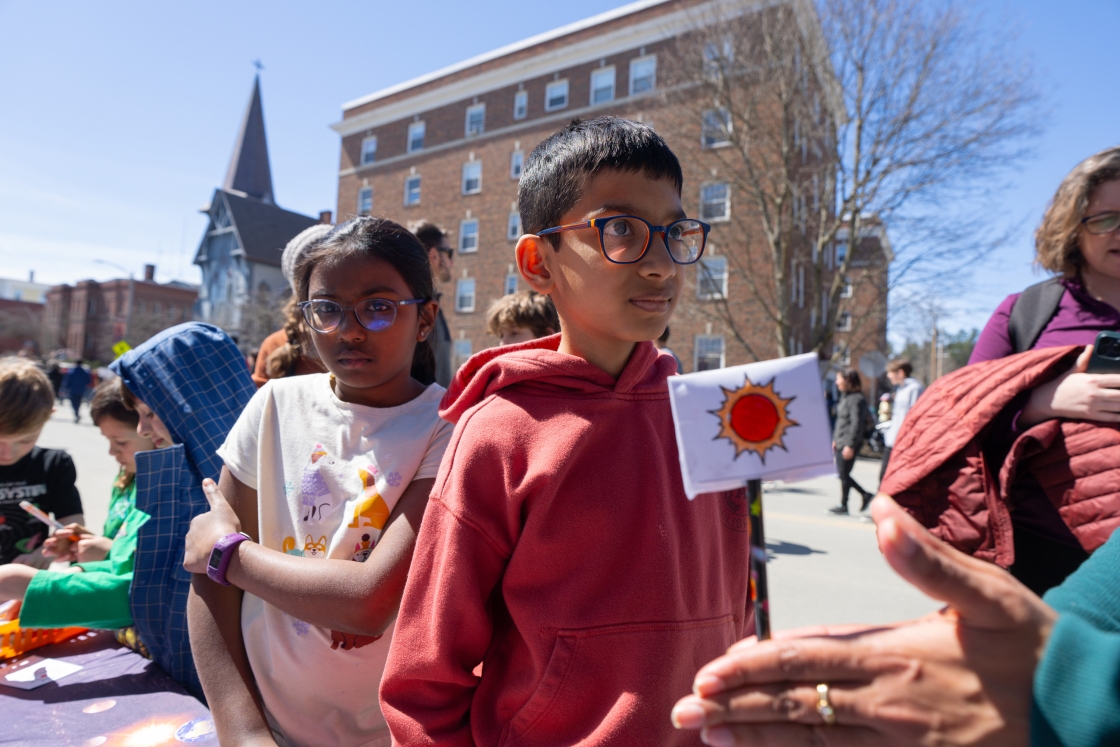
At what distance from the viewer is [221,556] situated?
4.52 ft

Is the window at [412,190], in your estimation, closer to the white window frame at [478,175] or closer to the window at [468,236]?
the white window frame at [478,175]

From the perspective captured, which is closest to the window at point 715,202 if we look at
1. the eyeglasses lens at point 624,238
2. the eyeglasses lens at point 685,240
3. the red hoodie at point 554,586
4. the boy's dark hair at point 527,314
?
the boy's dark hair at point 527,314

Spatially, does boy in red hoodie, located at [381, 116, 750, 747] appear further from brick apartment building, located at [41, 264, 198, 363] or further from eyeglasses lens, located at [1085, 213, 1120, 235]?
brick apartment building, located at [41, 264, 198, 363]

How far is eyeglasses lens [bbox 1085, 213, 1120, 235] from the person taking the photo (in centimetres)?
168

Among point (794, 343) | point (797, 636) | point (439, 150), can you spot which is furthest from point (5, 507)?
point (439, 150)

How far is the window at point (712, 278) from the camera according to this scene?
17.6m

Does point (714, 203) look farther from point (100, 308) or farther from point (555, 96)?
point (100, 308)

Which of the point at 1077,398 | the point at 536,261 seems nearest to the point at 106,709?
the point at 536,261

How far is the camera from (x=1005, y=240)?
14477mm

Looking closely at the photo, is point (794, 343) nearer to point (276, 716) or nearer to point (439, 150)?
point (439, 150)

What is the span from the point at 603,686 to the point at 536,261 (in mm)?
833

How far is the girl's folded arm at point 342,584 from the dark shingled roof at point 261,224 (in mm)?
37554

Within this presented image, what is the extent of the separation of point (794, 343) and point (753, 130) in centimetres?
677

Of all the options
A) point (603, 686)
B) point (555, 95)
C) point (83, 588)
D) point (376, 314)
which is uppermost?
point (555, 95)
